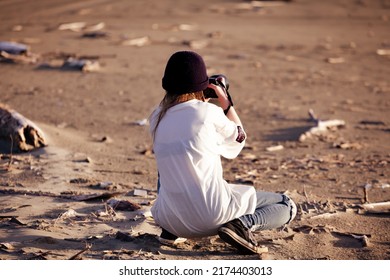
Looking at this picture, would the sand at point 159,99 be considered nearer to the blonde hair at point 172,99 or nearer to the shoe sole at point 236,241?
the shoe sole at point 236,241

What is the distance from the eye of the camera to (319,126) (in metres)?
9.62

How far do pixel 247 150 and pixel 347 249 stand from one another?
11.8 feet

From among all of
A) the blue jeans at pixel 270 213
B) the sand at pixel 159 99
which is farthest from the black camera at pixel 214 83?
the sand at pixel 159 99

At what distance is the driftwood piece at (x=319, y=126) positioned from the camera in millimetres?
9375

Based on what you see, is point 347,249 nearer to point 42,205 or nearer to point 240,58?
point 42,205

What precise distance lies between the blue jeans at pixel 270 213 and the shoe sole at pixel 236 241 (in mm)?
150

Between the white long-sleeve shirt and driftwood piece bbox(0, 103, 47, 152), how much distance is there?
3.25m

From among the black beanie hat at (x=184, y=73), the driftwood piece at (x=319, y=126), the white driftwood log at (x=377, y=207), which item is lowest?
the driftwood piece at (x=319, y=126)

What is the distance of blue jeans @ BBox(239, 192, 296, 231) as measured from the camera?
4.96 meters

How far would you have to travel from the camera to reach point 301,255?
510 cm

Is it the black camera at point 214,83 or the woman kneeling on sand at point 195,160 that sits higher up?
the black camera at point 214,83

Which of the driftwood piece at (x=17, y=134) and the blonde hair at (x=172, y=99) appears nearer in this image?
the blonde hair at (x=172, y=99)

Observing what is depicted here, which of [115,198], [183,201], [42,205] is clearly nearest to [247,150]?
[115,198]
